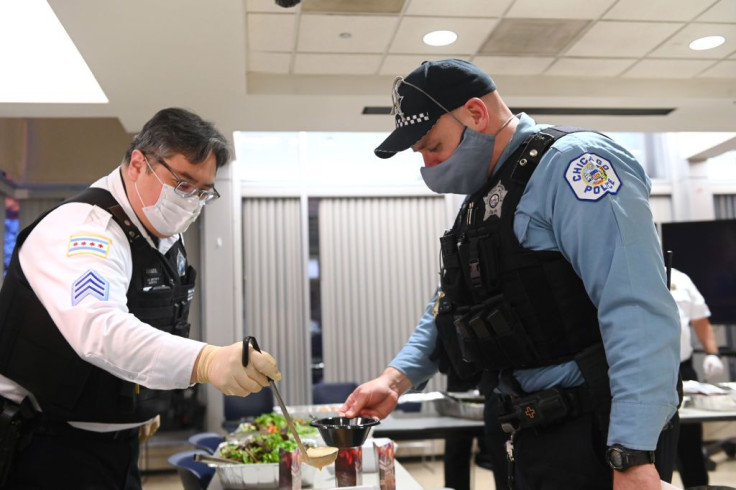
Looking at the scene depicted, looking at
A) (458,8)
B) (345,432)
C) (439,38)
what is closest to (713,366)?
(439,38)

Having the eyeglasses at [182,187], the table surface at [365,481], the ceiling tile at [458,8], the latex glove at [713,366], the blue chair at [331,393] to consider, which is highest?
the ceiling tile at [458,8]

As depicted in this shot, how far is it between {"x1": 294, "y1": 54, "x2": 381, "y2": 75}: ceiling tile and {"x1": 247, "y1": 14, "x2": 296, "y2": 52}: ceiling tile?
0.76 feet

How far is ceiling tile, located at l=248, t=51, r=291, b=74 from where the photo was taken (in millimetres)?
4594

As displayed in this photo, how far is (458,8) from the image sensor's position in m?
3.99

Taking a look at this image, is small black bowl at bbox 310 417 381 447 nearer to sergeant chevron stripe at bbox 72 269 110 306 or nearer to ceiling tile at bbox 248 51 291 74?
sergeant chevron stripe at bbox 72 269 110 306

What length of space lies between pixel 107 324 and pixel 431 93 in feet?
3.07

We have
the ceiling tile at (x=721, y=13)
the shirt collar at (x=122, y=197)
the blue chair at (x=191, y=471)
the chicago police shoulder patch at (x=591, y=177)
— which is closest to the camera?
the chicago police shoulder patch at (x=591, y=177)

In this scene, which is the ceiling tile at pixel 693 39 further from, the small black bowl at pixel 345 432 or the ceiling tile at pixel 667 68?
the small black bowl at pixel 345 432

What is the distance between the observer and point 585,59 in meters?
4.86

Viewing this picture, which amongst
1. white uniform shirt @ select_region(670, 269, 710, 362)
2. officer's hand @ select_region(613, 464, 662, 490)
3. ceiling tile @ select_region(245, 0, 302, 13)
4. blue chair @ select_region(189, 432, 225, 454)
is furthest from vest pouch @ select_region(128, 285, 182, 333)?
white uniform shirt @ select_region(670, 269, 710, 362)

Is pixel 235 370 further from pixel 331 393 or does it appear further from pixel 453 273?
pixel 331 393

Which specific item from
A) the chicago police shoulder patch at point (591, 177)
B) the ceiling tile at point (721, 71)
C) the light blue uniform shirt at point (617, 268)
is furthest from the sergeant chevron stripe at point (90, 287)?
the ceiling tile at point (721, 71)

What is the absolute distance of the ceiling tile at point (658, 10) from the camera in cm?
402

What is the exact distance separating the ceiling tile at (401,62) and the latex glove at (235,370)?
3.60m
